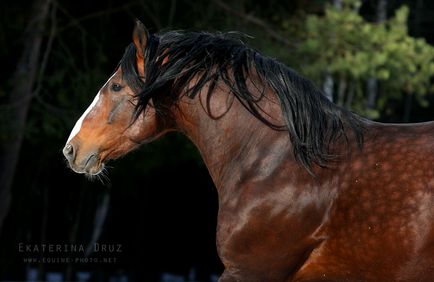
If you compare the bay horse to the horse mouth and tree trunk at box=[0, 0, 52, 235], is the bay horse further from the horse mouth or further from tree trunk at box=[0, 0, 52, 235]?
tree trunk at box=[0, 0, 52, 235]

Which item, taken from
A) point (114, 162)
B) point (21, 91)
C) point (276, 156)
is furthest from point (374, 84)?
point (276, 156)

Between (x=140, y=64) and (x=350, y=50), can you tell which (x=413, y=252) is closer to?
(x=140, y=64)

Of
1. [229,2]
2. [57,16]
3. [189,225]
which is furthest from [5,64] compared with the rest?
[189,225]

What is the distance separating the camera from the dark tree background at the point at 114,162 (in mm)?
13164

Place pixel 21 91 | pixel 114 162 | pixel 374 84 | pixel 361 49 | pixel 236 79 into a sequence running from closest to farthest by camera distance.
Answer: pixel 236 79, pixel 361 49, pixel 21 91, pixel 114 162, pixel 374 84

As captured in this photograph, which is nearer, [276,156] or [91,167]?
[276,156]

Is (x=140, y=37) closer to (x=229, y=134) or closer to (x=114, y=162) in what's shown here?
(x=229, y=134)

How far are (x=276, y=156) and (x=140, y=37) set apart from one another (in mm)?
1005

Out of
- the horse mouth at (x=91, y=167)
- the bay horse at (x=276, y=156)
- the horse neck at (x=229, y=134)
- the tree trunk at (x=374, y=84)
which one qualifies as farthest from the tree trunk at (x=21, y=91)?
the horse neck at (x=229, y=134)

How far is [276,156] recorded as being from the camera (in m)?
4.86

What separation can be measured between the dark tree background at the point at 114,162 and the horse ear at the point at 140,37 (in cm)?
766

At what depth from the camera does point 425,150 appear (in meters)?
4.61

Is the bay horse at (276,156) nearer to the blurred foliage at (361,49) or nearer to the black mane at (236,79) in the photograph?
the black mane at (236,79)

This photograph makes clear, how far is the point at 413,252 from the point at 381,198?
0.31 m
